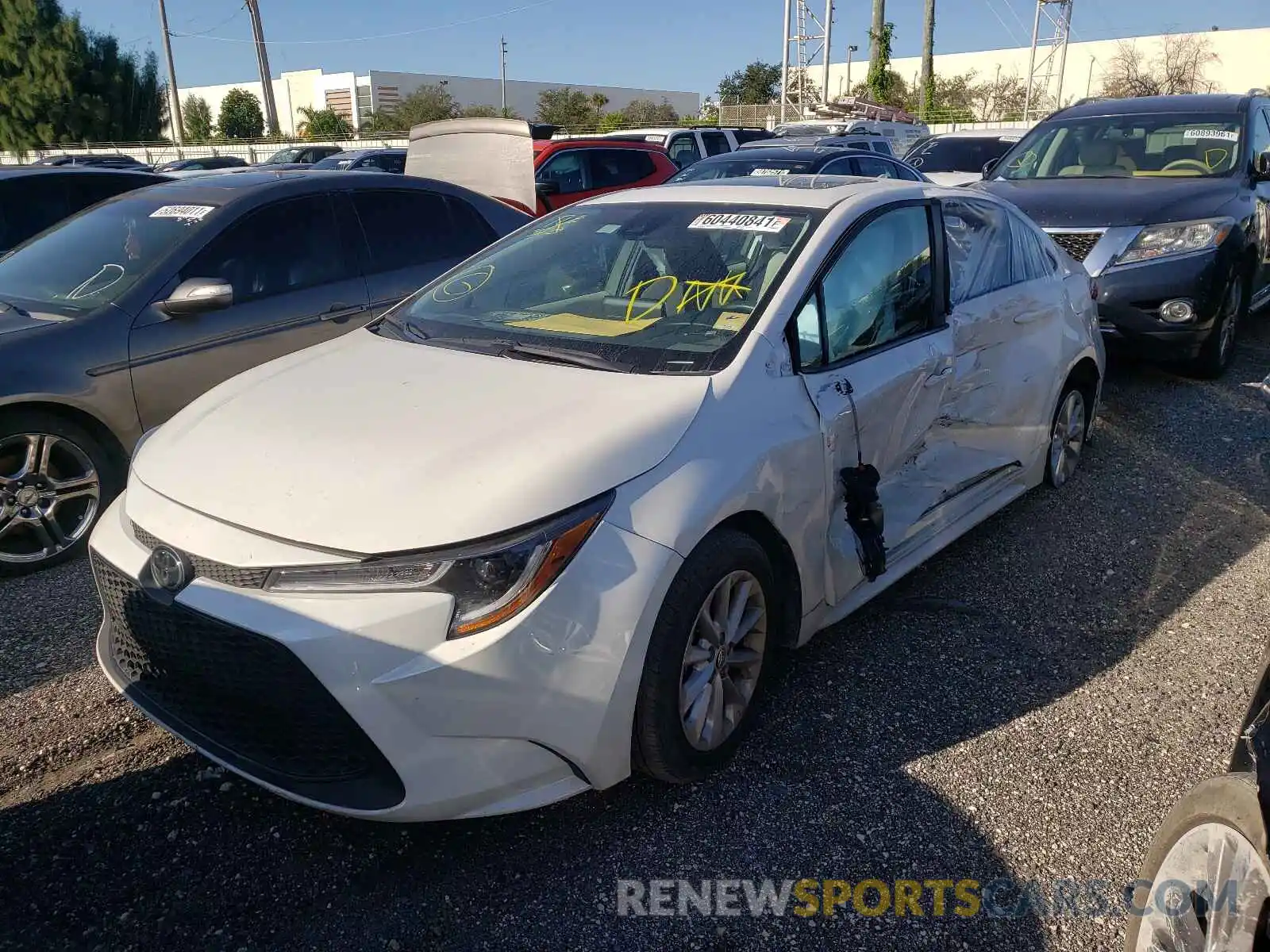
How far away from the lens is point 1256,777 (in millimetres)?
1807

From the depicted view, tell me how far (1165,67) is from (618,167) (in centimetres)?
6402

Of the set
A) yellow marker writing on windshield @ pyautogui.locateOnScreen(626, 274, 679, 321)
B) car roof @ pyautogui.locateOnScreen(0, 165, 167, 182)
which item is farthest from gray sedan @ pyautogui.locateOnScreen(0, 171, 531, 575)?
yellow marker writing on windshield @ pyautogui.locateOnScreen(626, 274, 679, 321)

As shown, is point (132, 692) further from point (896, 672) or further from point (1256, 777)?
point (1256, 777)

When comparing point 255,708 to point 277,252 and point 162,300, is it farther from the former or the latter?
point 277,252

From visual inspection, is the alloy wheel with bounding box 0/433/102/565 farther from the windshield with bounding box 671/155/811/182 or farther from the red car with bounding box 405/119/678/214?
the windshield with bounding box 671/155/811/182

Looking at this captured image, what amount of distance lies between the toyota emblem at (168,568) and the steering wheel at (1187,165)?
7822 millimetres

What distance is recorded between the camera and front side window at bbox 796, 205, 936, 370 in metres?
3.26

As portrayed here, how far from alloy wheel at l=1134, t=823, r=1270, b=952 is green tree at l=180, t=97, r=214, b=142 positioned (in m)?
59.1

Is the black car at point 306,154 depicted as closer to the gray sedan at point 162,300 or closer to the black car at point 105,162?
the black car at point 105,162

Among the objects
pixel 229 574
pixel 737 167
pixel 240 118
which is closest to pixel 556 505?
pixel 229 574

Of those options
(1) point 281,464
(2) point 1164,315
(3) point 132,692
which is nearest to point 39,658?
(3) point 132,692

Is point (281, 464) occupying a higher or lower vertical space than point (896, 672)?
higher

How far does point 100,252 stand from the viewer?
5.06m

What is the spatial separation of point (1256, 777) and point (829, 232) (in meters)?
2.13
